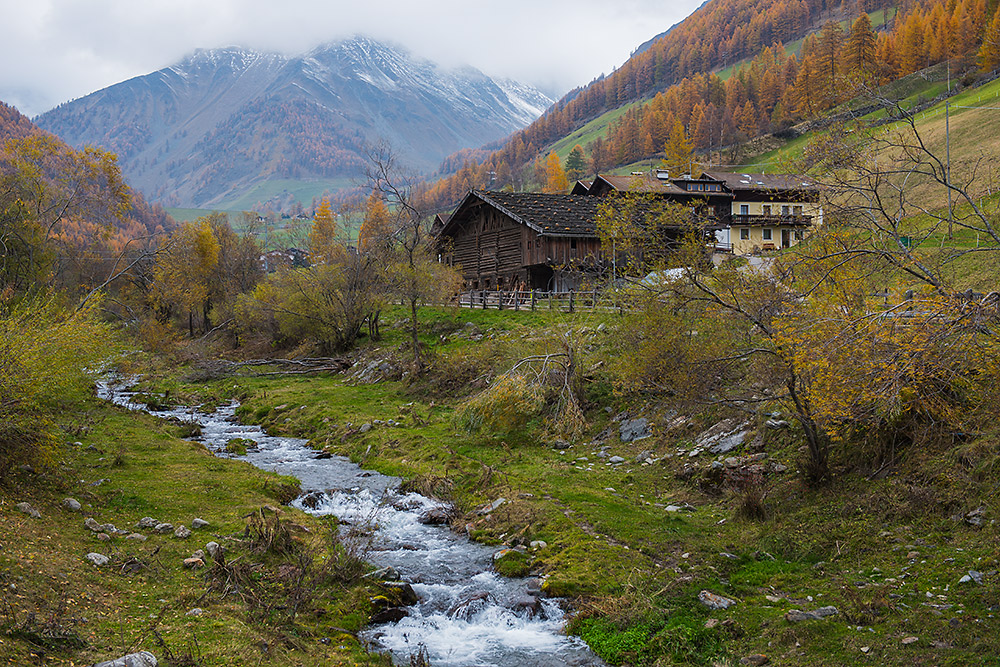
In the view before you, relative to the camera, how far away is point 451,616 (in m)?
10.5

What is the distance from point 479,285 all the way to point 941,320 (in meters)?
42.6

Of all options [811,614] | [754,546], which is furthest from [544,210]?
[811,614]

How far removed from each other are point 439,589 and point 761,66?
511 feet

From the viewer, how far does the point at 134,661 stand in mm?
7262

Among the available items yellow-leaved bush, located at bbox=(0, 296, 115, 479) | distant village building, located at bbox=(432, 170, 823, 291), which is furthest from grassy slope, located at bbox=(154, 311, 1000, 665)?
distant village building, located at bbox=(432, 170, 823, 291)

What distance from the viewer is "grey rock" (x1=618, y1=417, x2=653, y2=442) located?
18.9 metres

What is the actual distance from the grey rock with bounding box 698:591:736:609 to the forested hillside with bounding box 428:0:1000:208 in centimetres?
988

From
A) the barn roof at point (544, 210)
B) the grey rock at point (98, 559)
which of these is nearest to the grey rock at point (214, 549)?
the grey rock at point (98, 559)

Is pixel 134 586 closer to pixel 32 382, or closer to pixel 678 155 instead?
pixel 32 382

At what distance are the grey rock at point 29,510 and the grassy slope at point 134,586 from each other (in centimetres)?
16

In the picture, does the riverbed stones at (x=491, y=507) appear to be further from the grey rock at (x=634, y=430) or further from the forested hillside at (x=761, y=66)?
the forested hillside at (x=761, y=66)

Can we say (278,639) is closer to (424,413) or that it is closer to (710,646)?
(710,646)

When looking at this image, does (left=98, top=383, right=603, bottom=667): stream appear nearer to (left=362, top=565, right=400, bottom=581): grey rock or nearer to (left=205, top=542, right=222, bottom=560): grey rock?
(left=362, top=565, right=400, bottom=581): grey rock

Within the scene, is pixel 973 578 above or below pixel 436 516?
above
